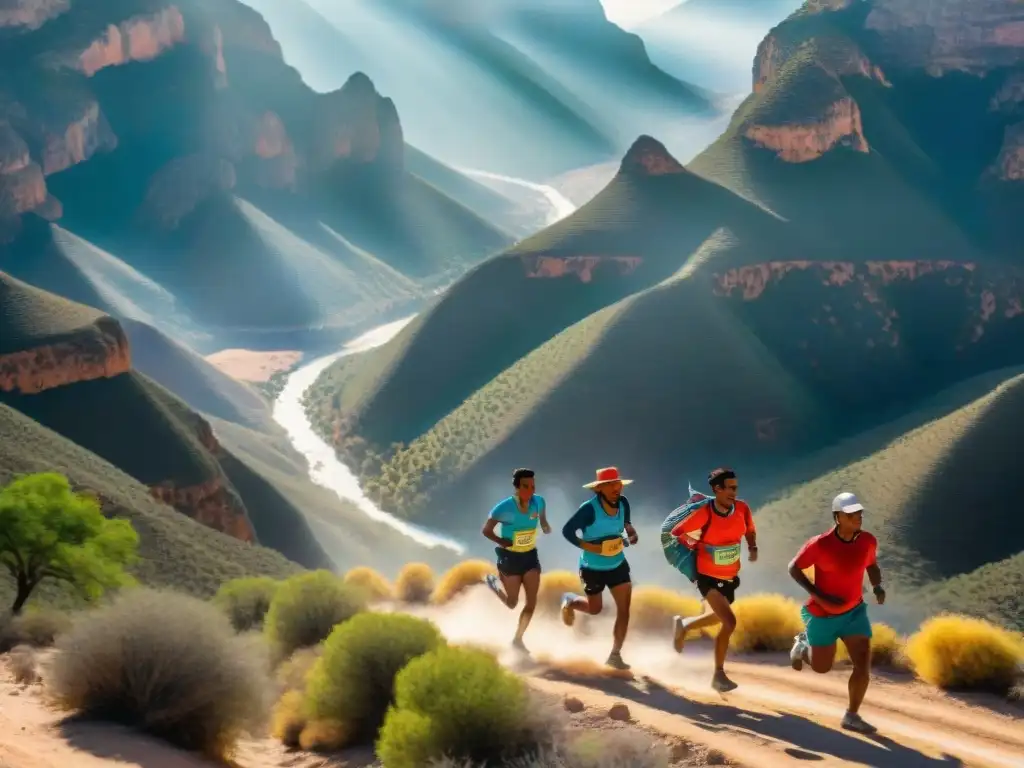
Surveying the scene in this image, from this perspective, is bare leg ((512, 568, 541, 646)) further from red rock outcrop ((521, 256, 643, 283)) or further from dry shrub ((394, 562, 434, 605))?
red rock outcrop ((521, 256, 643, 283))

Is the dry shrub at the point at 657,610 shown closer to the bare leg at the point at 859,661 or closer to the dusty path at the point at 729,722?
the dusty path at the point at 729,722

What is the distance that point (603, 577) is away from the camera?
52.0ft

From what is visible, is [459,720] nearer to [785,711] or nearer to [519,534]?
[785,711]

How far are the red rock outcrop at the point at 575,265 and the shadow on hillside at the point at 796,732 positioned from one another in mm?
79685

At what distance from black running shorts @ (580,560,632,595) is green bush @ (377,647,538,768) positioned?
351 centimetres

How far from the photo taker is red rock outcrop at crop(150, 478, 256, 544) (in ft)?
159

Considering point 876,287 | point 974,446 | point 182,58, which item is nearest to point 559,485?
point 974,446

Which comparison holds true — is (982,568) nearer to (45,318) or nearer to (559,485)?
(559,485)

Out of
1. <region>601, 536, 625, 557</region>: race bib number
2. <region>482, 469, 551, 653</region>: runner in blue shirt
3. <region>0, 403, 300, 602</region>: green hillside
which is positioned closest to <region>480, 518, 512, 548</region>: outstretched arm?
<region>482, 469, 551, 653</region>: runner in blue shirt

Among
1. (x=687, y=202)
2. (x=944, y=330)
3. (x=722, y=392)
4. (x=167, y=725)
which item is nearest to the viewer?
(x=167, y=725)

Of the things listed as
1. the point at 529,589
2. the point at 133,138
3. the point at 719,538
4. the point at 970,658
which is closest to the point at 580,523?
the point at 719,538

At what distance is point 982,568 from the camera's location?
51.2 metres

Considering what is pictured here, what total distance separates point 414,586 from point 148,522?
1403 cm

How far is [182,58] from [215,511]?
155606 mm
